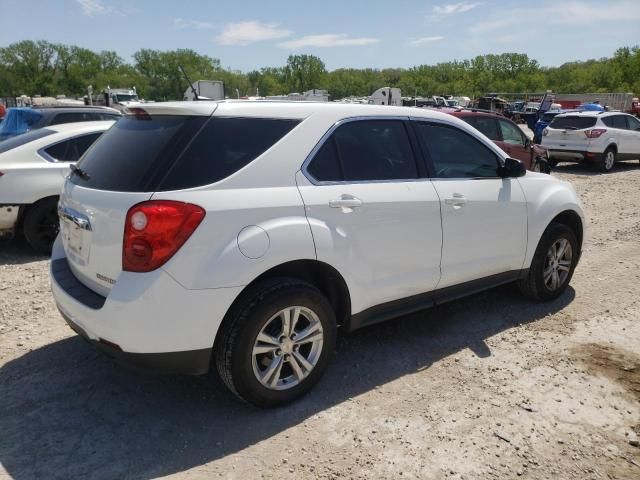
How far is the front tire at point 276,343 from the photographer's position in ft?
9.30

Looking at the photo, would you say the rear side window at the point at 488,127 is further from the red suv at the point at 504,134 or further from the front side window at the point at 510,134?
the front side window at the point at 510,134

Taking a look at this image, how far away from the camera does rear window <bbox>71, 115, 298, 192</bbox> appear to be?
9.03 feet

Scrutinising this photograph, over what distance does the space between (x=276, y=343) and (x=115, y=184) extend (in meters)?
1.25

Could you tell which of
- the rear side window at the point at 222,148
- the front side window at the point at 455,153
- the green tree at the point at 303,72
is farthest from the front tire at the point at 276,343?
the green tree at the point at 303,72

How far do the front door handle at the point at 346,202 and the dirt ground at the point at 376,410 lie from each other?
3.93ft

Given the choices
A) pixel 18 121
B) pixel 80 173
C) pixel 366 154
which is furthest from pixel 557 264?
pixel 18 121

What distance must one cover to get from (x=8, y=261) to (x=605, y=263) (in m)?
6.97

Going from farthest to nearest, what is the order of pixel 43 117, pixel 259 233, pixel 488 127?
pixel 488 127, pixel 43 117, pixel 259 233

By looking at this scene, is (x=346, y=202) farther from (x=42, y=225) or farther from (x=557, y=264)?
(x=42, y=225)

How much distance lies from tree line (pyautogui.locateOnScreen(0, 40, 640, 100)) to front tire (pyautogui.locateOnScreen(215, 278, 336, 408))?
75952 millimetres

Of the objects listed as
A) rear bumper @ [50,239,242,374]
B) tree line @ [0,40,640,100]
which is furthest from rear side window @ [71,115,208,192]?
tree line @ [0,40,640,100]

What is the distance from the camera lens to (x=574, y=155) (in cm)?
1485

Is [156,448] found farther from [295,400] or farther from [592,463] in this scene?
[592,463]

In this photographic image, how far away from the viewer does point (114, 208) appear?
107 inches
